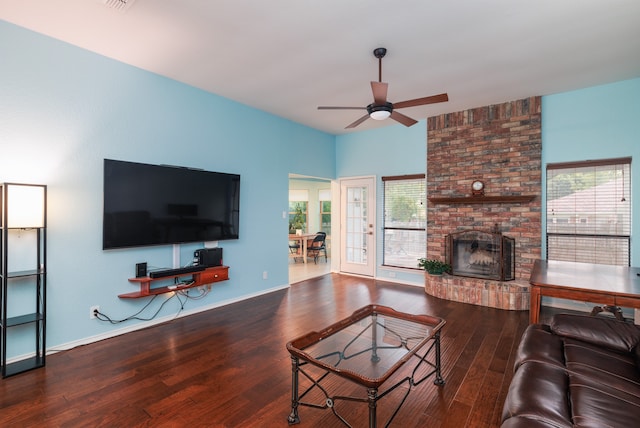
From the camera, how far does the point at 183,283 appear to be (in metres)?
3.72

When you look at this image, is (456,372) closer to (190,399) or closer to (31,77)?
(190,399)

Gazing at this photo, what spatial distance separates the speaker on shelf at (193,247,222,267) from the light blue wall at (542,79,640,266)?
181 inches

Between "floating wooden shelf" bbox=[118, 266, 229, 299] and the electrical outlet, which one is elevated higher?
"floating wooden shelf" bbox=[118, 266, 229, 299]

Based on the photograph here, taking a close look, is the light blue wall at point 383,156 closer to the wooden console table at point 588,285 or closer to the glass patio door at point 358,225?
the glass patio door at point 358,225

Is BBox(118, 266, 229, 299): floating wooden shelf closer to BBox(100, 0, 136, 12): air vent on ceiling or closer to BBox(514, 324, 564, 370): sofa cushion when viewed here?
BBox(100, 0, 136, 12): air vent on ceiling

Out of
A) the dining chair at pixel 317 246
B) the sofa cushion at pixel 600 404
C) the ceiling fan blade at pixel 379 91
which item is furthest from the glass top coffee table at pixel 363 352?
the dining chair at pixel 317 246

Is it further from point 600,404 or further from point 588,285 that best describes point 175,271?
point 588,285

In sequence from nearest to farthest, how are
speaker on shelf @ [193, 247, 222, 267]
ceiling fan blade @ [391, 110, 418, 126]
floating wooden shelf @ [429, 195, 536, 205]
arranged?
ceiling fan blade @ [391, 110, 418, 126], speaker on shelf @ [193, 247, 222, 267], floating wooden shelf @ [429, 195, 536, 205]

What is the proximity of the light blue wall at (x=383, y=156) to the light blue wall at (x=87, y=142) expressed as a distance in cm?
268

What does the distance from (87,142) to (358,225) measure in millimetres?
4673

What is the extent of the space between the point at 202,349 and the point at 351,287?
2970 mm

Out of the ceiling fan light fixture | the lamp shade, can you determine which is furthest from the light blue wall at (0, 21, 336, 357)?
the ceiling fan light fixture

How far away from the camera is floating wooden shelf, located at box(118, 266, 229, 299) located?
3332 mm

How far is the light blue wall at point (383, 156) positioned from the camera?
551 cm
